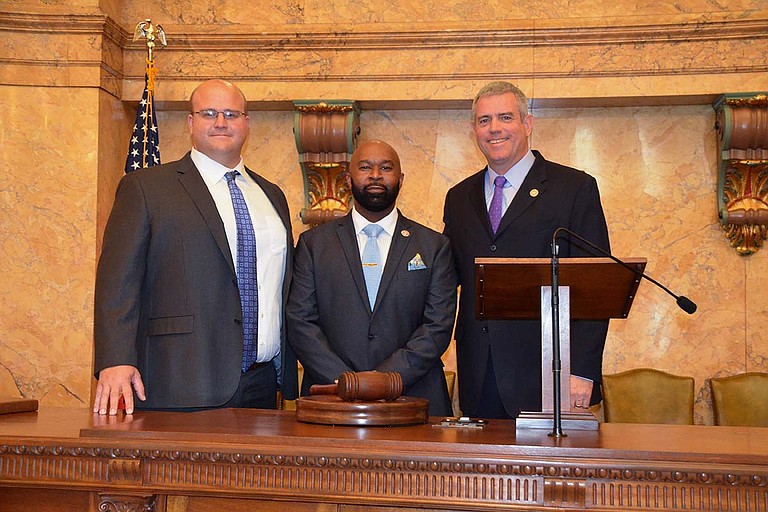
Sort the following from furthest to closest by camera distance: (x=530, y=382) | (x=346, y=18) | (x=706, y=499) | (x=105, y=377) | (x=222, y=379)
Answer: (x=346, y=18) → (x=530, y=382) → (x=222, y=379) → (x=105, y=377) → (x=706, y=499)

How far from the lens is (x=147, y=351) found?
3.37 m

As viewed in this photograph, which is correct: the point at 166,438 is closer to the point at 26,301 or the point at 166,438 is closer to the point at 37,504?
the point at 37,504

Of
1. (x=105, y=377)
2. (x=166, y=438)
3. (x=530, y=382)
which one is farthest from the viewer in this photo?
(x=530, y=382)

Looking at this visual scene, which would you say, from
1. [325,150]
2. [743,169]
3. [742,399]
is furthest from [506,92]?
[742,399]

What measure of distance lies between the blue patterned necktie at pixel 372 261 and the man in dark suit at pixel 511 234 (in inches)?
14.3

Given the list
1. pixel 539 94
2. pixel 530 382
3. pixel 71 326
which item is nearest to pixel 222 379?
pixel 530 382

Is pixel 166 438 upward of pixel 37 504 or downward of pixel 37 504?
upward

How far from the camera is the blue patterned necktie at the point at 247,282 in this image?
3.46 meters

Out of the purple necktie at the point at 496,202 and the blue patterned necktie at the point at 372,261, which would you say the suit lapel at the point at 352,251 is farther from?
the purple necktie at the point at 496,202

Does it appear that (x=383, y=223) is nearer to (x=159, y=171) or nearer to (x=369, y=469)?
(x=159, y=171)

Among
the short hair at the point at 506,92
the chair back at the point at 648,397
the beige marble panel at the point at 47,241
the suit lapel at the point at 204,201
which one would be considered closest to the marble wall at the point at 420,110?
the beige marble panel at the point at 47,241

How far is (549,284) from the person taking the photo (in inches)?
106

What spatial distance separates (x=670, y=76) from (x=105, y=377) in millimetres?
3959

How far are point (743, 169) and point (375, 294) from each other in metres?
2.95
